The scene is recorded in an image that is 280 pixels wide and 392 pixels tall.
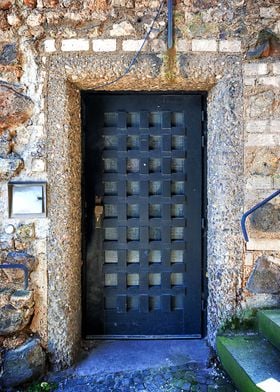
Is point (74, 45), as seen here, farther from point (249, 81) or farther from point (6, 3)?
point (249, 81)

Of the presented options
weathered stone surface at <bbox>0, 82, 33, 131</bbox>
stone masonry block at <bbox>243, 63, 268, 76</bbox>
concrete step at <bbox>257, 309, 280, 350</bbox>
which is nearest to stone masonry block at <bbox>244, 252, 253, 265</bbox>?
concrete step at <bbox>257, 309, 280, 350</bbox>

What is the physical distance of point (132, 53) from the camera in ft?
7.82

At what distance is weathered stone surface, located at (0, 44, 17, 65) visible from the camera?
2.38 metres

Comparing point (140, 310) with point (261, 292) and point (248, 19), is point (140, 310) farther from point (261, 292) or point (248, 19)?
point (248, 19)

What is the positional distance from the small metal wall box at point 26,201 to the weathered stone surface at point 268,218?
143 centimetres

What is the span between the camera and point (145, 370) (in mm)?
2387

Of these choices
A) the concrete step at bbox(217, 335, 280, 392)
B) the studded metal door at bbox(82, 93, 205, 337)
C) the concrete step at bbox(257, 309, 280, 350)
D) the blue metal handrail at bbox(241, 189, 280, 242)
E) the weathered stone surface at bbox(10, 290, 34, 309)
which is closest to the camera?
the concrete step at bbox(217, 335, 280, 392)

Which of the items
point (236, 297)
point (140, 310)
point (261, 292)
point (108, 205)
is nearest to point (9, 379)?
point (140, 310)

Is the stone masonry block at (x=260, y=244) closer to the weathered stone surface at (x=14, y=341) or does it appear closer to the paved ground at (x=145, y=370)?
the paved ground at (x=145, y=370)

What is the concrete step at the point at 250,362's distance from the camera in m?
1.88

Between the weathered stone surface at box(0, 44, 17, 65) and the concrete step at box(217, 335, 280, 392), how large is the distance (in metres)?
2.32

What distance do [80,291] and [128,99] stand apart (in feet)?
4.87

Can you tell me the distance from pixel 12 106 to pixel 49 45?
479mm

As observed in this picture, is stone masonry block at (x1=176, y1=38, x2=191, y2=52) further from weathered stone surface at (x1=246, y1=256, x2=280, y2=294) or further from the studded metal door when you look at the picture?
weathered stone surface at (x1=246, y1=256, x2=280, y2=294)
